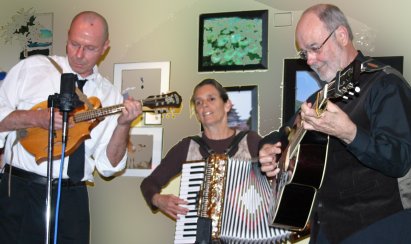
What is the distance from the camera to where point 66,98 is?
2.12 meters

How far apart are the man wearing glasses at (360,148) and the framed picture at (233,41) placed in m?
1.36

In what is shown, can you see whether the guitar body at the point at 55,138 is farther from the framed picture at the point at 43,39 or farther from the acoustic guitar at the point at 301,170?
the framed picture at the point at 43,39

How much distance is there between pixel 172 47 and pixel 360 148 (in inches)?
91.5

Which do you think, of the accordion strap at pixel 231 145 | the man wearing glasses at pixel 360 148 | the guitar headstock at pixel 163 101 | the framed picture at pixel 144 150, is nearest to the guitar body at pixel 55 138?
the guitar headstock at pixel 163 101

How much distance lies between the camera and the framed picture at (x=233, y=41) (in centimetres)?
363

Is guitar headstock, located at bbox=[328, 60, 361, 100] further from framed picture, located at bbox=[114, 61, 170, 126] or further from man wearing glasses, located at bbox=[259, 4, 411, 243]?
framed picture, located at bbox=[114, 61, 170, 126]

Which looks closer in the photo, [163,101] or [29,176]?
[29,176]

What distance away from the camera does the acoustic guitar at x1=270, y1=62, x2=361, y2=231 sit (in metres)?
1.96

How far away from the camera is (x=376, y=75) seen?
204cm

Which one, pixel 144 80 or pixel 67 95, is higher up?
pixel 144 80

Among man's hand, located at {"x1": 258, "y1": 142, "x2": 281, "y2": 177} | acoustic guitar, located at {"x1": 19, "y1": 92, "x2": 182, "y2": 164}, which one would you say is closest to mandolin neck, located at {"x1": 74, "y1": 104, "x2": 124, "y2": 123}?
acoustic guitar, located at {"x1": 19, "y1": 92, "x2": 182, "y2": 164}

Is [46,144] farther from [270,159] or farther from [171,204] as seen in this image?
[270,159]

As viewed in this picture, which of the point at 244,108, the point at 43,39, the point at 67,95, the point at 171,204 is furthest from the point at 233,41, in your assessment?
the point at 67,95

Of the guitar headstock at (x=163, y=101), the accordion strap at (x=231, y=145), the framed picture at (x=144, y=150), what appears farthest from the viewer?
the framed picture at (x=144, y=150)
